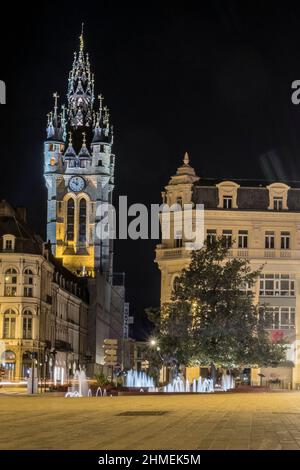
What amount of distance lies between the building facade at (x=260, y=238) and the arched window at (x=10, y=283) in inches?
883

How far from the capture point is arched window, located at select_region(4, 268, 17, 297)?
110125mm

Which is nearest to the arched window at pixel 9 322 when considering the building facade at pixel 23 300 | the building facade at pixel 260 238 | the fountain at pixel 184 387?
the building facade at pixel 23 300

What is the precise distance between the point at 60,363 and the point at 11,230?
2127cm

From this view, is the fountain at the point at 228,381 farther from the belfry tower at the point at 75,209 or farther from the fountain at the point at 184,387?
the belfry tower at the point at 75,209

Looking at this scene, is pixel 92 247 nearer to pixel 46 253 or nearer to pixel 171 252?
pixel 46 253

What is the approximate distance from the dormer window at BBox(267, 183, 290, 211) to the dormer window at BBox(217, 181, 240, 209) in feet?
10.2

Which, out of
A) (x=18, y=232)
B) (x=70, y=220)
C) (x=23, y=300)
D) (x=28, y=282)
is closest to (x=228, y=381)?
(x=23, y=300)

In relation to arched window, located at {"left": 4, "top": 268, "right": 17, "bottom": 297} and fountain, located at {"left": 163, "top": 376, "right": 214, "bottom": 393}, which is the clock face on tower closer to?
arched window, located at {"left": 4, "top": 268, "right": 17, "bottom": 297}

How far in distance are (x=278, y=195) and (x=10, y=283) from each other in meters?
31.5

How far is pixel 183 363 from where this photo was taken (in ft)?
229

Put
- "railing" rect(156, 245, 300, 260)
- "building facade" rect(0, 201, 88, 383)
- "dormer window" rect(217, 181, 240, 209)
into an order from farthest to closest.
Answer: "building facade" rect(0, 201, 88, 383)
"dormer window" rect(217, 181, 240, 209)
"railing" rect(156, 245, 300, 260)

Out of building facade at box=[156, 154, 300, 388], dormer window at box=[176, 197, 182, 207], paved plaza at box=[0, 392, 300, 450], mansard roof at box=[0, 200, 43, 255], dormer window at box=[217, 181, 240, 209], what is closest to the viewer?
paved plaza at box=[0, 392, 300, 450]

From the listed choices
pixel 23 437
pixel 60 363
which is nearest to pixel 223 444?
pixel 23 437

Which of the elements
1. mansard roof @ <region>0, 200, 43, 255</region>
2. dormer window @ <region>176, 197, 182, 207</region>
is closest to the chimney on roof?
mansard roof @ <region>0, 200, 43, 255</region>
